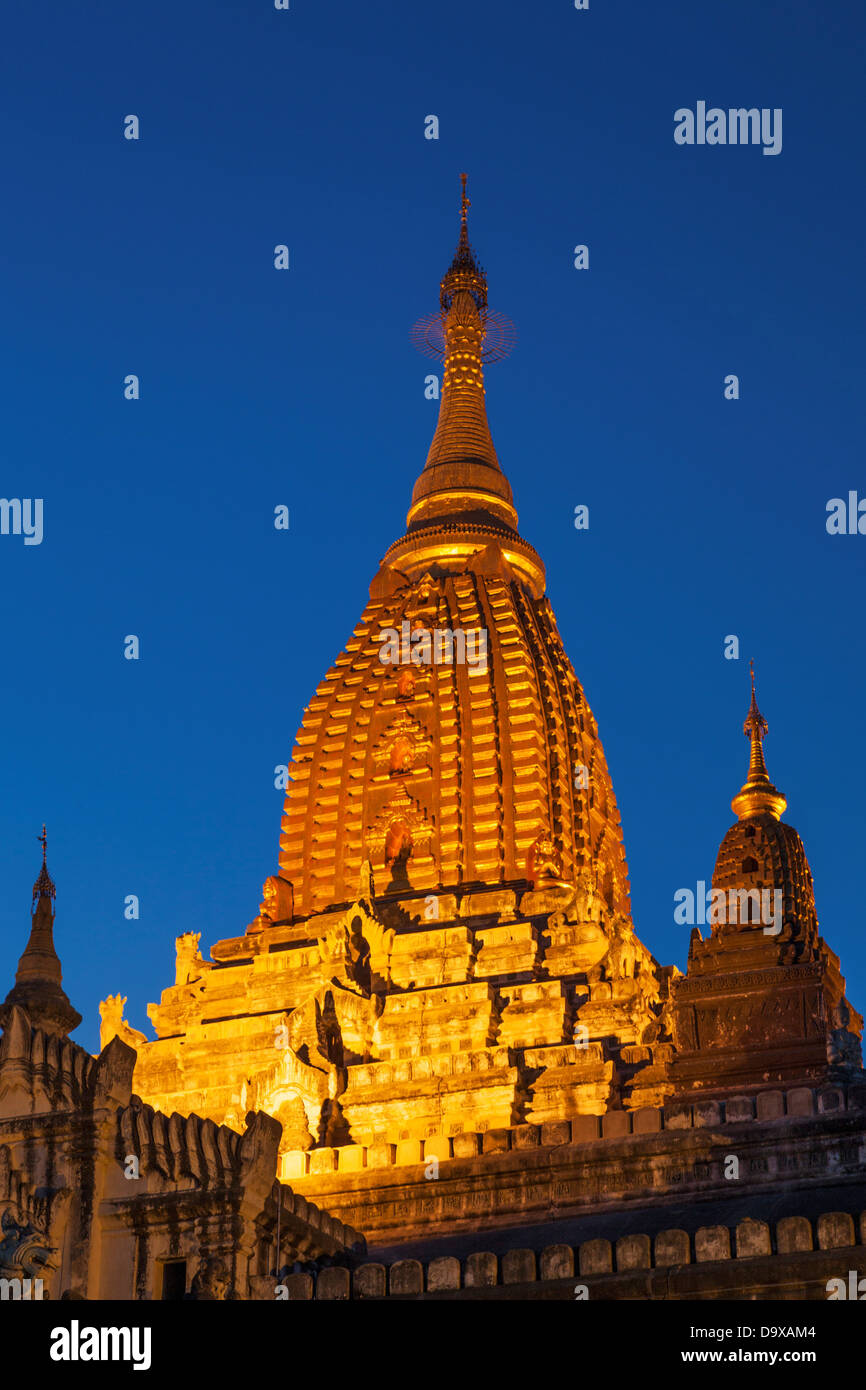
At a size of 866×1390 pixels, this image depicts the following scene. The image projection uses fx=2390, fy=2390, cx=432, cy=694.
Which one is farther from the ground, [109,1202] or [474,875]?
[474,875]

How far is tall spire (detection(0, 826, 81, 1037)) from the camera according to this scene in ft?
213

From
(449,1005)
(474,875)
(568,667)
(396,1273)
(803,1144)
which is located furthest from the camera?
(568,667)

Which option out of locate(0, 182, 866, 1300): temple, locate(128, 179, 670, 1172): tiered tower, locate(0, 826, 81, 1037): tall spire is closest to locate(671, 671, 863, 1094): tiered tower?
locate(0, 182, 866, 1300): temple

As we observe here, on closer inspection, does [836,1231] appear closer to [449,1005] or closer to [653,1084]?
[653,1084]

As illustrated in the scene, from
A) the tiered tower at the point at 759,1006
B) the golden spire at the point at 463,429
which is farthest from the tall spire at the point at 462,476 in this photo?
the tiered tower at the point at 759,1006

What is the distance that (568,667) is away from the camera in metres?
105

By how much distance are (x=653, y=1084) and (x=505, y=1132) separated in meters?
13.7

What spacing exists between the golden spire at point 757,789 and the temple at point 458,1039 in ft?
0.47

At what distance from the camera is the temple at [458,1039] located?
158 feet

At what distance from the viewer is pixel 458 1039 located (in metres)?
82.8

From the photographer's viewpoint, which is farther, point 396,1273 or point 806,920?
point 806,920

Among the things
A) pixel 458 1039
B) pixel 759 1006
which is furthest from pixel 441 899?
pixel 759 1006

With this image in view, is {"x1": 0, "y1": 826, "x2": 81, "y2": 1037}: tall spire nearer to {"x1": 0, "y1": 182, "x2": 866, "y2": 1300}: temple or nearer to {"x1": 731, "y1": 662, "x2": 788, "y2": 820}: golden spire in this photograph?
{"x1": 0, "y1": 182, "x2": 866, "y2": 1300}: temple
